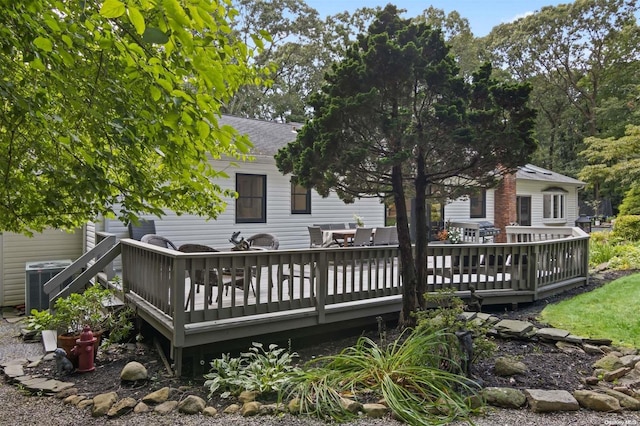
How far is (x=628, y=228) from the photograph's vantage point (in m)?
12.8

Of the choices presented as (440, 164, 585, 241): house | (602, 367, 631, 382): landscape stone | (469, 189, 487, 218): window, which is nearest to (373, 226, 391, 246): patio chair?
(440, 164, 585, 241): house

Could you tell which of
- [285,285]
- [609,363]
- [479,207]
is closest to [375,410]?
[609,363]

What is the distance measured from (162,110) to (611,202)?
119ft

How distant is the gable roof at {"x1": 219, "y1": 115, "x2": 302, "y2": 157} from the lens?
36.2 feet

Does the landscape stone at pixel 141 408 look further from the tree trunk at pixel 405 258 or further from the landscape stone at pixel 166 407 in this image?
the tree trunk at pixel 405 258

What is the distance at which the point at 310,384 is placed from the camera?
3.40m

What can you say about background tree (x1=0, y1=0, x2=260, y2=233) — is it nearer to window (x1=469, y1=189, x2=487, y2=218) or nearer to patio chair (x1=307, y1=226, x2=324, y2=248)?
patio chair (x1=307, y1=226, x2=324, y2=248)

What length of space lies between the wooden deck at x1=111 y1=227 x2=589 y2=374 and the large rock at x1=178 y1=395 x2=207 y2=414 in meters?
0.86

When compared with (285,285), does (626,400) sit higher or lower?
lower

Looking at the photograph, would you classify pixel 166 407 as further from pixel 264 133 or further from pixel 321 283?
pixel 264 133

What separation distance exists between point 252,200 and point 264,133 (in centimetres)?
283

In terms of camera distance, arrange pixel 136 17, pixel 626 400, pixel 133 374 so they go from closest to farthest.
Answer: pixel 136 17 → pixel 626 400 → pixel 133 374

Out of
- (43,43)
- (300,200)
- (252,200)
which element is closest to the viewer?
(43,43)

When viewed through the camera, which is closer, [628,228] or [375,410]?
[375,410]
